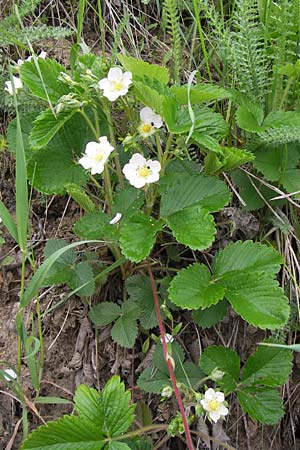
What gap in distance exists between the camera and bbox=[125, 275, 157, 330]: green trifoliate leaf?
170 cm

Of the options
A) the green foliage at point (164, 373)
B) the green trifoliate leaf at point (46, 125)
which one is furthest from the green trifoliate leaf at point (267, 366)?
the green trifoliate leaf at point (46, 125)

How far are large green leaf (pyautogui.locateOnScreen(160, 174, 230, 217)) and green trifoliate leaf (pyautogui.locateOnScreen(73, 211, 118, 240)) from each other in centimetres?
15

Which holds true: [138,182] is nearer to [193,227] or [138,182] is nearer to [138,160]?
[138,160]

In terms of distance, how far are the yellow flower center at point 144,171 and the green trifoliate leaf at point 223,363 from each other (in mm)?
515

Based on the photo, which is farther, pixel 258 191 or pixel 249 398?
pixel 258 191

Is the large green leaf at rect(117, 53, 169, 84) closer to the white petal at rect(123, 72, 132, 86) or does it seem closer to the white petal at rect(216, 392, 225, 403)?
the white petal at rect(123, 72, 132, 86)

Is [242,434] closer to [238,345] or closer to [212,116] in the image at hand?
[238,345]

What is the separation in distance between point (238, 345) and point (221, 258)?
34 cm

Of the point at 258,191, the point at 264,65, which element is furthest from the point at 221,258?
the point at 264,65

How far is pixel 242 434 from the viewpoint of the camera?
1.79 meters

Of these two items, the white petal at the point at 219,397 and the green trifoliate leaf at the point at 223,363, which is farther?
the green trifoliate leaf at the point at 223,363

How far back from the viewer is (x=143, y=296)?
1723 millimetres

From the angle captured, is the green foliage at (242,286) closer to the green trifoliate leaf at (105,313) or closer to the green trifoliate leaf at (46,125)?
the green trifoliate leaf at (105,313)

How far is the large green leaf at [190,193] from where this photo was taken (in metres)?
1.61
